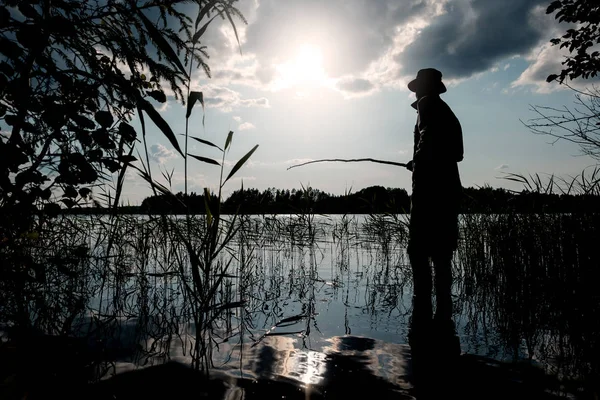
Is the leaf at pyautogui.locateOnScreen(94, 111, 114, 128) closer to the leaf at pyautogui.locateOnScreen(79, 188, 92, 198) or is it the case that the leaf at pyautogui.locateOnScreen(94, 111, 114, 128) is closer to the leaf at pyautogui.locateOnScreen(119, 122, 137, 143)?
the leaf at pyautogui.locateOnScreen(119, 122, 137, 143)

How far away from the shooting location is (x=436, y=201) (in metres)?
4.24

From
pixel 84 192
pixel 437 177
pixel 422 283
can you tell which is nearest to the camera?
pixel 84 192

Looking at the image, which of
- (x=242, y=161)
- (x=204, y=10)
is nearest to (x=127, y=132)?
(x=242, y=161)

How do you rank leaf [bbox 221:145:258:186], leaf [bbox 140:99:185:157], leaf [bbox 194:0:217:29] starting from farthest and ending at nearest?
leaf [bbox 221:145:258:186]
leaf [bbox 194:0:217:29]
leaf [bbox 140:99:185:157]

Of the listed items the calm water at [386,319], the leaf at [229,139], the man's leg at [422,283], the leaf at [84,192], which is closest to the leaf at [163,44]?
the leaf at [229,139]

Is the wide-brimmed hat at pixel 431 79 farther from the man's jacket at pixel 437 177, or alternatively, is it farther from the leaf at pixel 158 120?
the leaf at pixel 158 120

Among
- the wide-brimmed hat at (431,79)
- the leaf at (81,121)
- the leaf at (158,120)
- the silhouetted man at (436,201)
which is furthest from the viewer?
the wide-brimmed hat at (431,79)

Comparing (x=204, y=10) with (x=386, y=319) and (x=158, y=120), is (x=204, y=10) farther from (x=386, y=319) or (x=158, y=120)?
(x=386, y=319)

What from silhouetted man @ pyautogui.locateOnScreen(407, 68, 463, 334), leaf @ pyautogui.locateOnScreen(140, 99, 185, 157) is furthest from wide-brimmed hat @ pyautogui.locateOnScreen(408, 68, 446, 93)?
leaf @ pyautogui.locateOnScreen(140, 99, 185, 157)

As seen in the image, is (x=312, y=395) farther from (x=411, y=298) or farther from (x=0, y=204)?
(x=411, y=298)

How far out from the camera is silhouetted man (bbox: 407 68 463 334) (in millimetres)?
4199

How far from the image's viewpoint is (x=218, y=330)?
3469 millimetres

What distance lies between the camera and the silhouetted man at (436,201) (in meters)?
4.20

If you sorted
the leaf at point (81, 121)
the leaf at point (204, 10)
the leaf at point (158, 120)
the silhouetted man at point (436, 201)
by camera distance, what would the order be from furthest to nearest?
the silhouetted man at point (436, 201), the leaf at point (204, 10), the leaf at point (81, 121), the leaf at point (158, 120)
